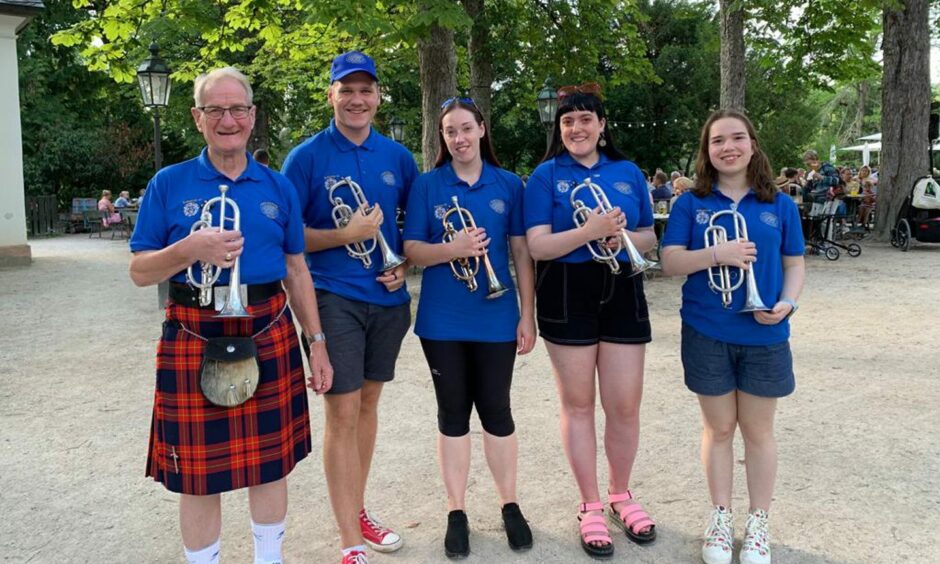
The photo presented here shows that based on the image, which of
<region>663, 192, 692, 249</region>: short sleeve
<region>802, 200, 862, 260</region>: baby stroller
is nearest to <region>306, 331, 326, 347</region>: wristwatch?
<region>663, 192, 692, 249</region>: short sleeve

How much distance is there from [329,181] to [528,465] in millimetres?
2188

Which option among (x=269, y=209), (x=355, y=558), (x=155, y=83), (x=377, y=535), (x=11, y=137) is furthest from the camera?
(x=11, y=137)

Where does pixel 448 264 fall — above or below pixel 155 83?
below

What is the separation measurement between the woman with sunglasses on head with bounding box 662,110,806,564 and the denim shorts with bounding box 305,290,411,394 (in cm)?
130

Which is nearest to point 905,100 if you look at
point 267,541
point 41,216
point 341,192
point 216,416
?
point 341,192

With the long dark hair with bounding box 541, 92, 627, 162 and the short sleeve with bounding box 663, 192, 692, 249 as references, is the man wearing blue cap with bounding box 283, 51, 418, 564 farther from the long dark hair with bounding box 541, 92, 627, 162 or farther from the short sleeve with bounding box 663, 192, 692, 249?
the short sleeve with bounding box 663, 192, 692, 249

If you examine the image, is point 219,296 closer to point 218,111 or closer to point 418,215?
point 218,111

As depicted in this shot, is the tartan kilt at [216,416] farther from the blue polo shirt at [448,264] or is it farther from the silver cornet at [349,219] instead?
the blue polo shirt at [448,264]

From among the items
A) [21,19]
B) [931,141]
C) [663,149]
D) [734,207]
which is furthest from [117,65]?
[663,149]

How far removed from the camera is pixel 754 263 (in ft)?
10.5

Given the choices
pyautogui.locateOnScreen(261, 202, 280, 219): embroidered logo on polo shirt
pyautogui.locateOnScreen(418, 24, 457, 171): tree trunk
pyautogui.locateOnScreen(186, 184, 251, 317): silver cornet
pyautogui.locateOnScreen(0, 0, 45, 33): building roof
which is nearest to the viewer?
pyautogui.locateOnScreen(186, 184, 251, 317): silver cornet

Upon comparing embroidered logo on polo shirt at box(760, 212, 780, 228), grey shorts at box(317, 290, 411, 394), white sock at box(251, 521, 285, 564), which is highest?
embroidered logo on polo shirt at box(760, 212, 780, 228)

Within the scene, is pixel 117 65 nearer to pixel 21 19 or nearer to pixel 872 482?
pixel 21 19

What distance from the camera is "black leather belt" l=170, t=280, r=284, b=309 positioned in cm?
266
